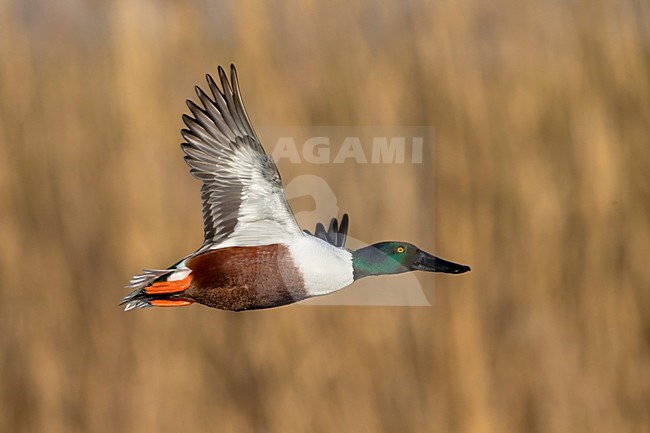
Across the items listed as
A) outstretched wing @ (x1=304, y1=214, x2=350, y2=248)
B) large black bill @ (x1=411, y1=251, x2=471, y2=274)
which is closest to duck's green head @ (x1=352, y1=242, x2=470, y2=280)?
large black bill @ (x1=411, y1=251, x2=471, y2=274)

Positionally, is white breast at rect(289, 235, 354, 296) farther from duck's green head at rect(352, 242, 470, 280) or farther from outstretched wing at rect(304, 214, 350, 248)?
outstretched wing at rect(304, 214, 350, 248)

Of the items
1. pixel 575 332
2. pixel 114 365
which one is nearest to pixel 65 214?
pixel 114 365

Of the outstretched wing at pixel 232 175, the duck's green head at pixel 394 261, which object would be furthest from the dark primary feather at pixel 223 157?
the duck's green head at pixel 394 261

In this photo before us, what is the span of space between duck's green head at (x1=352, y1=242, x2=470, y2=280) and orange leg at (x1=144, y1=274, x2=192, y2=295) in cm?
15

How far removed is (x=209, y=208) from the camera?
883 millimetres

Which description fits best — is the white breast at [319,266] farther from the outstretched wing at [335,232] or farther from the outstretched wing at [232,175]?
the outstretched wing at [335,232]

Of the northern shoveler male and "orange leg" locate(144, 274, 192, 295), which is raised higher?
the northern shoveler male

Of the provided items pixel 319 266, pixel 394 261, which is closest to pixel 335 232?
pixel 394 261

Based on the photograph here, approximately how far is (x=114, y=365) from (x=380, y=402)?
0.41m

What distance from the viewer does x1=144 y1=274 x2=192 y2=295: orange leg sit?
0.82 meters

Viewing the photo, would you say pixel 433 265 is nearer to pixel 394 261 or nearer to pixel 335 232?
pixel 394 261

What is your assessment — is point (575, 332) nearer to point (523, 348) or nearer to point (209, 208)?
point (523, 348)

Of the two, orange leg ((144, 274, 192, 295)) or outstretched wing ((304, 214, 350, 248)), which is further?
outstretched wing ((304, 214, 350, 248))

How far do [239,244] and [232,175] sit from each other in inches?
2.6
